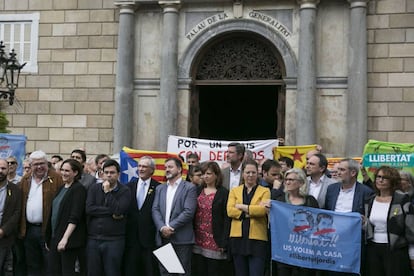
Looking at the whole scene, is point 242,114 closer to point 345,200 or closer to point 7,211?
point 7,211

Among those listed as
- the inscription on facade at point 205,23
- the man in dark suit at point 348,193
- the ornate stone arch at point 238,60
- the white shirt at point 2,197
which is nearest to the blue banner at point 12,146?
the white shirt at point 2,197

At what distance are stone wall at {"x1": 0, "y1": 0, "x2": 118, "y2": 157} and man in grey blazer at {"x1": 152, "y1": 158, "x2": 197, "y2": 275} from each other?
6.83m

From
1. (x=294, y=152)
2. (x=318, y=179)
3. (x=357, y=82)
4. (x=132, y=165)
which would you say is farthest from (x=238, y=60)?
(x=318, y=179)

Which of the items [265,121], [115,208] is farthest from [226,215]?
[265,121]

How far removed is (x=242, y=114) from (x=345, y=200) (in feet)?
48.0

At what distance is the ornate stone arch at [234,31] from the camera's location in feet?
43.1

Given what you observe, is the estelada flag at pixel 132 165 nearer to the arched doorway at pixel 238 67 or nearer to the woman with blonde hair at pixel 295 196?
the woman with blonde hair at pixel 295 196

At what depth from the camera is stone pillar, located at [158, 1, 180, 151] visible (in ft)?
43.7

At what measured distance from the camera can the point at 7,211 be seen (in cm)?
752

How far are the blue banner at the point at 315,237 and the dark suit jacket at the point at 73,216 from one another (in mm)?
2304

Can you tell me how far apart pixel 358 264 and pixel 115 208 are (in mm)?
2858

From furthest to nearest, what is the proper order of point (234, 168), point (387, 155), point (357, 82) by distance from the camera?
point (357, 82), point (387, 155), point (234, 168)

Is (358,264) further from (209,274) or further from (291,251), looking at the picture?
(209,274)

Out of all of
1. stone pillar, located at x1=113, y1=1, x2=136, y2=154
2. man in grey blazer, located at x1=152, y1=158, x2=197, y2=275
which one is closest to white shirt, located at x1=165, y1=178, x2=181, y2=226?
man in grey blazer, located at x1=152, y1=158, x2=197, y2=275
